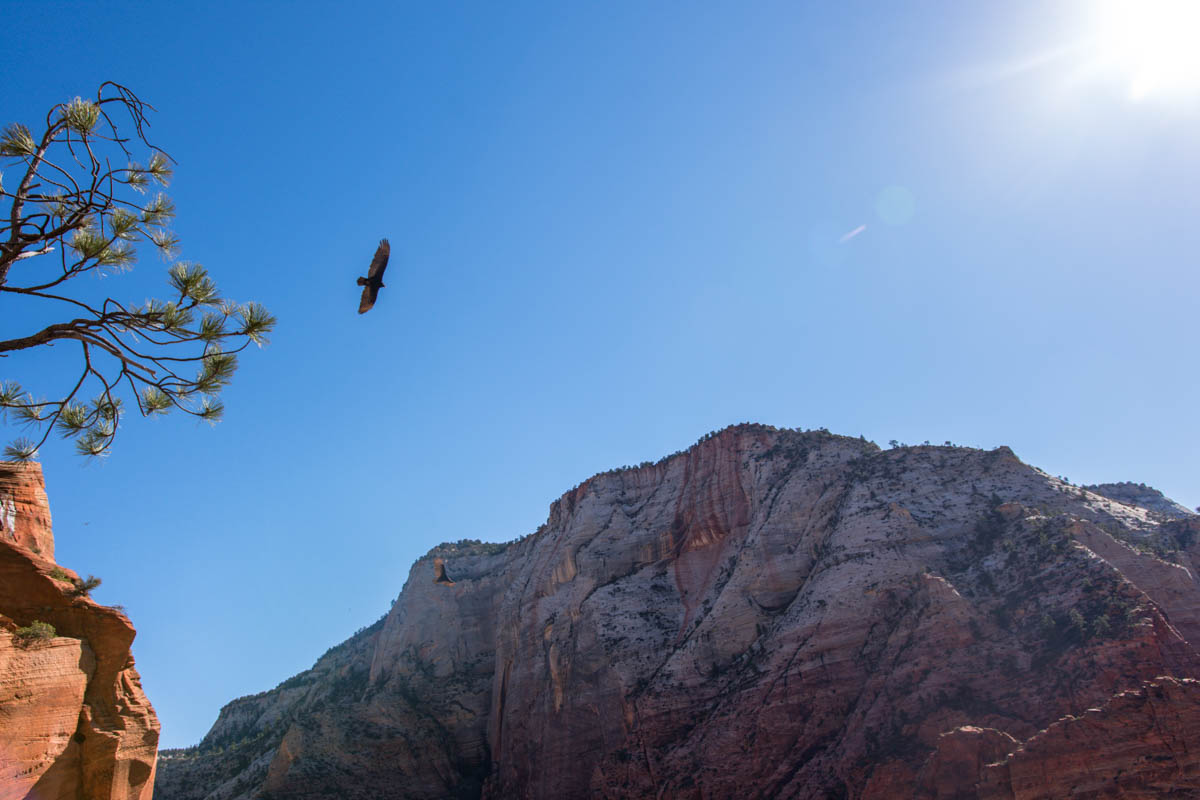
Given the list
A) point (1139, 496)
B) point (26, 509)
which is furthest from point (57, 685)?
point (1139, 496)

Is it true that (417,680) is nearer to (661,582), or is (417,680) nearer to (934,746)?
(661,582)

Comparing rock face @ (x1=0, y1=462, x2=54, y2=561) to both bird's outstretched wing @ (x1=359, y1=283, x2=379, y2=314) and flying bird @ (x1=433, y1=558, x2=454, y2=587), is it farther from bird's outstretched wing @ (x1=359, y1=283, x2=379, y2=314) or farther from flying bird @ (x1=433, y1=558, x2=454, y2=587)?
flying bird @ (x1=433, y1=558, x2=454, y2=587)

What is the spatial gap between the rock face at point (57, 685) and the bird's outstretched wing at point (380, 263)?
508 inches

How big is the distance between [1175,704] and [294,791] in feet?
165

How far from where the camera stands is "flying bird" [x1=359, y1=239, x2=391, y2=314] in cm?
1345

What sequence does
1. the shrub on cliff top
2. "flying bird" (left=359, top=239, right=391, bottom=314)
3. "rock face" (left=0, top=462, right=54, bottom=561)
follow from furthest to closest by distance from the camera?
"rock face" (left=0, top=462, right=54, bottom=561)
the shrub on cliff top
"flying bird" (left=359, top=239, right=391, bottom=314)

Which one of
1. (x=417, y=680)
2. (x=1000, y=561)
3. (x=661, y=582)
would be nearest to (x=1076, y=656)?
(x=1000, y=561)

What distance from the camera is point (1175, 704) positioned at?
23.7 metres

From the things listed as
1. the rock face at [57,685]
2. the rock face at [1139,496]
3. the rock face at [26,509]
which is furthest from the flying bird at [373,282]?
the rock face at [1139,496]

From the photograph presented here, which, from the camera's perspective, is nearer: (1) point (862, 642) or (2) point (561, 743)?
(1) point (862, 642)

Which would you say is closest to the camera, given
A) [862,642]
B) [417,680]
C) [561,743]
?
[862,642]

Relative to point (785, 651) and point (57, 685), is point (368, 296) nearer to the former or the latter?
point (57, 685)

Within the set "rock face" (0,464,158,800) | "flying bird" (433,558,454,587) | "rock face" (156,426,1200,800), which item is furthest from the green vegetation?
"flying bird" (433,558,454,587)

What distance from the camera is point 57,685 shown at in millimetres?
18922
